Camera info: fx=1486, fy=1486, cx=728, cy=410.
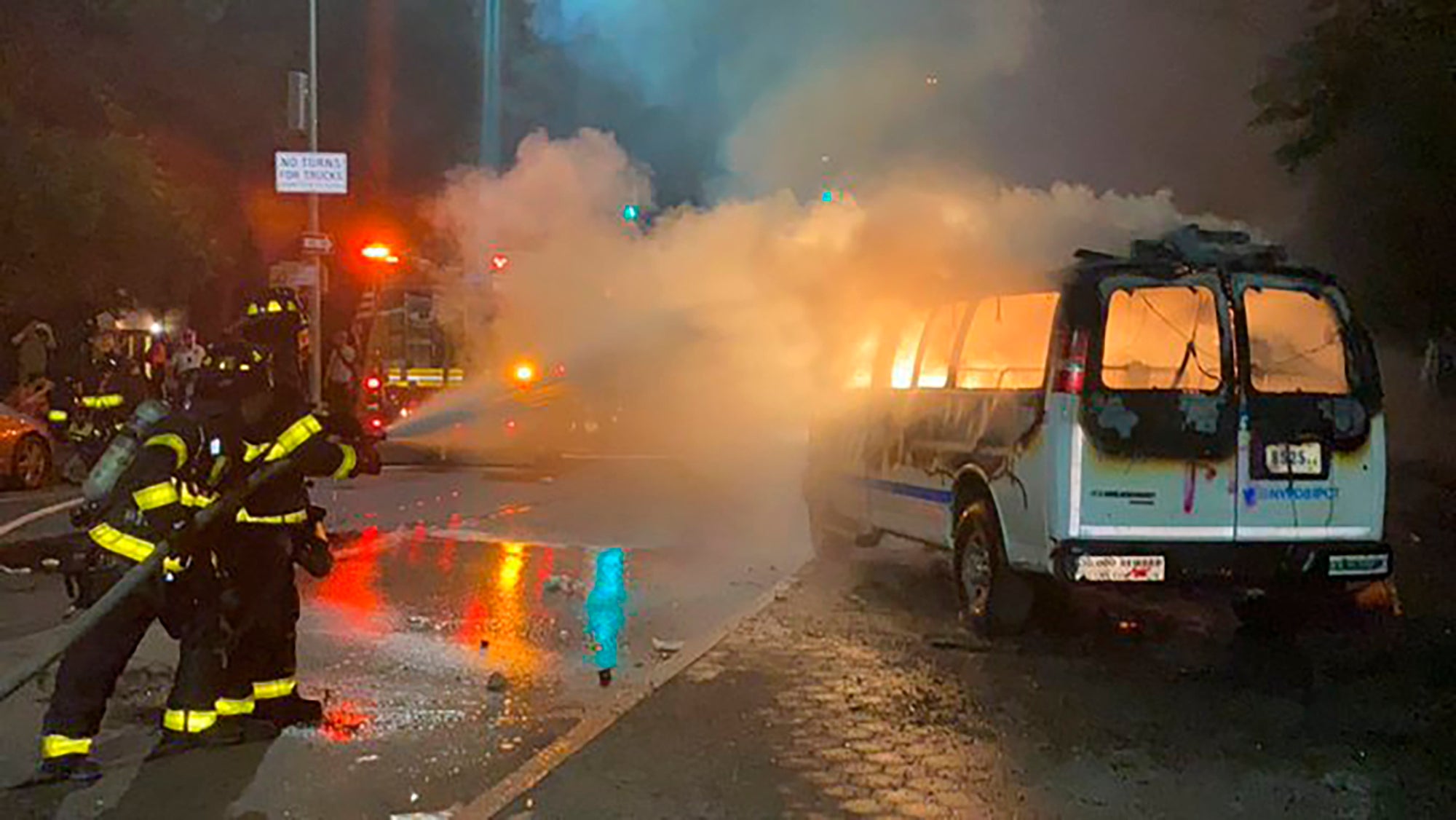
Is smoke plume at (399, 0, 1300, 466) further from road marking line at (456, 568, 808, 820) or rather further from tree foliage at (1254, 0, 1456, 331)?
road marking line at (456, 568, 808, 820)

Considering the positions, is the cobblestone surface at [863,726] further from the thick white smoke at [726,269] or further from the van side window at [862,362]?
the van side window at [862,362]

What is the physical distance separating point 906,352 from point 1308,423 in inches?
100.0

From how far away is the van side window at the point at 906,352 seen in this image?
348 inches

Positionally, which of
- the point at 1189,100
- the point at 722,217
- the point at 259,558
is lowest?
the point at 259,558

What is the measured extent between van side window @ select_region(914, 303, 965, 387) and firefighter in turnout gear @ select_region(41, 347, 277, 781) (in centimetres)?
407

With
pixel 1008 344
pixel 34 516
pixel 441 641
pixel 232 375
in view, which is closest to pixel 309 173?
pixel 34 516

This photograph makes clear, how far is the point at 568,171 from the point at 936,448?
8591 mm

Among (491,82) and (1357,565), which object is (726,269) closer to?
(1357,565)

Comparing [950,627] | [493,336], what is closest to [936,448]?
[950,627]

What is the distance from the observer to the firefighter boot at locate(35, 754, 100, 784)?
16.6 feet

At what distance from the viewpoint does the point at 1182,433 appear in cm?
704

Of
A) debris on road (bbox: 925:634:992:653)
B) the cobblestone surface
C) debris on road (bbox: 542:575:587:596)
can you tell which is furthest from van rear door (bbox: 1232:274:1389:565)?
debris on road (bbox: 542:575:587:596)

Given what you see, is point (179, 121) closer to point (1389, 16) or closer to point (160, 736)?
point (1389, 16)

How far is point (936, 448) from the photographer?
27.1 ft
